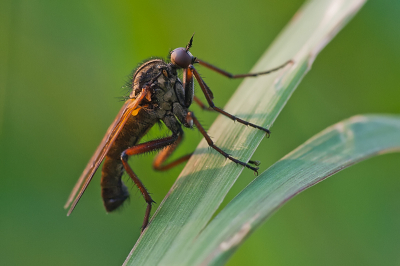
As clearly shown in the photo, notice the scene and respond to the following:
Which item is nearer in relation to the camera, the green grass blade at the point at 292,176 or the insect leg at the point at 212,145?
the green grass blade at the point at 292,176

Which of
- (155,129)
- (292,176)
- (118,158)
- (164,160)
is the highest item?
(155,129)

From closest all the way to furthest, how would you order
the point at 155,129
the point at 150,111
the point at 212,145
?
the point at 212,145
the point at 150,111
the point at 155,129

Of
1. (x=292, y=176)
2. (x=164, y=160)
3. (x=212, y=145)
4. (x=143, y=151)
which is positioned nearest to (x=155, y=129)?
(x=164, y=160)

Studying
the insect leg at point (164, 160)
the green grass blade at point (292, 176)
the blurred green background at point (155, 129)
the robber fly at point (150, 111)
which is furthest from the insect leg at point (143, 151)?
the green grass blade at point (292, 176)

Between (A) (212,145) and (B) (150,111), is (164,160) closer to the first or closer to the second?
(B) (150,111)

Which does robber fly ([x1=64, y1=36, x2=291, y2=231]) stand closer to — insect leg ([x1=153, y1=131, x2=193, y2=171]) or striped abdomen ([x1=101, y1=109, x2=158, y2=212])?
striped abdomen ([x1=101, y1=109, x2=158, y2=212])

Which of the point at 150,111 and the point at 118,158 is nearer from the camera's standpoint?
the point at 150,111

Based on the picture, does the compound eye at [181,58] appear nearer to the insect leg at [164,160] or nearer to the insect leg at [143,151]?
the insect leg at [143,151]
